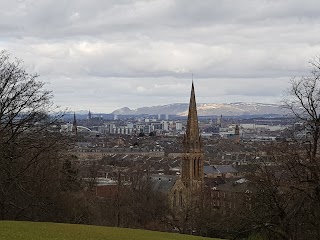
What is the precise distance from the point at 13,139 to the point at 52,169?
4451mm

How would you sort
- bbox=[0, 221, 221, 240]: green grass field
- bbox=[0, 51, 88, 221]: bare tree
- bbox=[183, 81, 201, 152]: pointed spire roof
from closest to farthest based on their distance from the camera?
1. bbox=[0, 221, 221, 240]: green grass field
2. bbox=[0, 51, 88, 221]: bare tree
3. bbox=[183, 81, 201, 152]: pointed spire roof

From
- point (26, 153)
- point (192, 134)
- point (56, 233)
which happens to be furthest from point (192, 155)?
point (56, 233)

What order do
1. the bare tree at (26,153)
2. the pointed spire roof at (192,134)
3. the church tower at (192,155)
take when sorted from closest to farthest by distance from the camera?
1. the bare tree at (26,153)
2. the pointed spire roof at (192,134)
3. the church tower at (192,155)

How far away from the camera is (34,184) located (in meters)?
33.3

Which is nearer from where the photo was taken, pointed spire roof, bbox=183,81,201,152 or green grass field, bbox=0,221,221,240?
green grass field, bbox=0,221,221,240

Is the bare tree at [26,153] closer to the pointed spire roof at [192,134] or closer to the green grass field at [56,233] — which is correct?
the green grass field at [56,233]

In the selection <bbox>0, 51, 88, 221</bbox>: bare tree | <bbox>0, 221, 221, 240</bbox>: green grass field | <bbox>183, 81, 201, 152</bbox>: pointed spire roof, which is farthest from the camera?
<bbox>183, 81, 201, 152</bbox>: pointed spire roof

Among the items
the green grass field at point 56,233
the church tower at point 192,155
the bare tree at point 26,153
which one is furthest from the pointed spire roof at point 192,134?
the green grass field at point 56,233

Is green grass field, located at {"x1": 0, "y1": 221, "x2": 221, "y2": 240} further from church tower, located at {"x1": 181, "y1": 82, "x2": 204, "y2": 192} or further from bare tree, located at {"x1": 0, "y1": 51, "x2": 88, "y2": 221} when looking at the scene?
church tower, located at {"x1": 181, "y1": 82, "x2": 204, "y2": 192}

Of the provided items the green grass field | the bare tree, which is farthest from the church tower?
the green grass field

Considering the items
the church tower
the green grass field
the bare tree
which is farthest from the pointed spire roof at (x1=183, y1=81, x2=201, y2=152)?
the green grass field

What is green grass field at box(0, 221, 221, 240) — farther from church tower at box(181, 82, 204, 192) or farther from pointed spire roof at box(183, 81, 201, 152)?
church tower at box(181, 82, 204, 192)

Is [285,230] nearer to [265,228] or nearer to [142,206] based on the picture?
[265,228]

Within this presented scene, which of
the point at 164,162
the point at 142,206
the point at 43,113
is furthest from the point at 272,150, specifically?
the point at 164,162
